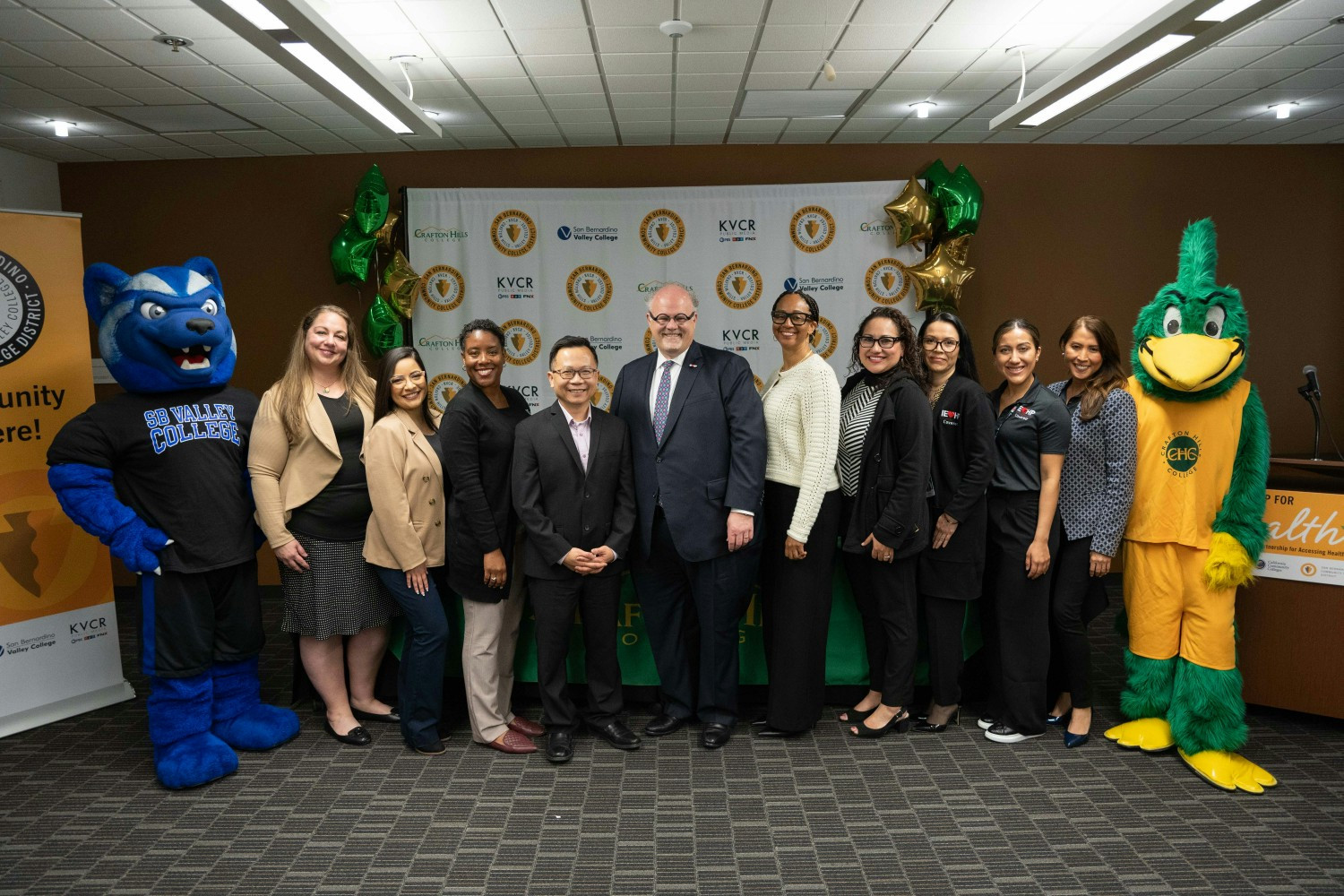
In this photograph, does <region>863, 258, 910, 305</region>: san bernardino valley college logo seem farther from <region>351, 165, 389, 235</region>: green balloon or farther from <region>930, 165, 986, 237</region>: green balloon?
<region>351, 165, 389, 235</region>: green balloon

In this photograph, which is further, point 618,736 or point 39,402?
point 39,402

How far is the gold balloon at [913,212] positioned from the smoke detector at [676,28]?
7.06 feet

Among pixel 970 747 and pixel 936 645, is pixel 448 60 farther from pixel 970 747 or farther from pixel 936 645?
pixel 970 747

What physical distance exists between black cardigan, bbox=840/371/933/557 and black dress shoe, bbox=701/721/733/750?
2.77 ft

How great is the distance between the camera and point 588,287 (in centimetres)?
549

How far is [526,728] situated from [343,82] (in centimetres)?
274

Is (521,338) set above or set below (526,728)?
above

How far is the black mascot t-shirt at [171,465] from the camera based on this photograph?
292 cm

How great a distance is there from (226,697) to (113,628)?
1.00 metres

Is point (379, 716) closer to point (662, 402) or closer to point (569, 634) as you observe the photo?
point (569, 634)

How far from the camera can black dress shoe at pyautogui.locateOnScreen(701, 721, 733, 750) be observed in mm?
3086

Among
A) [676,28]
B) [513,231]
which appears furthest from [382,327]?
[676,28]

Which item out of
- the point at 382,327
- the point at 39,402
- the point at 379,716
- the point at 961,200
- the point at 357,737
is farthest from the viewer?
the point at 382,327

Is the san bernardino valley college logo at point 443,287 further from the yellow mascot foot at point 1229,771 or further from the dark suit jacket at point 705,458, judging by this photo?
the yellow mascot foot at point 1229,771
